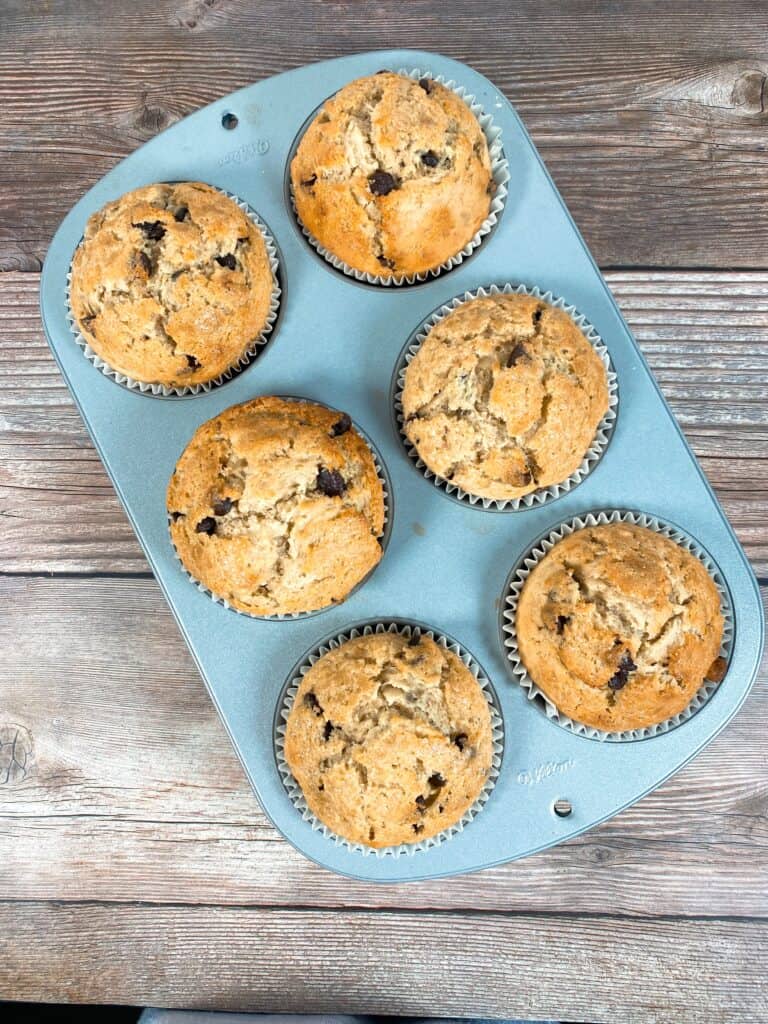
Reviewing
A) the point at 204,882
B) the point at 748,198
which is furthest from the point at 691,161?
the point at 204,882

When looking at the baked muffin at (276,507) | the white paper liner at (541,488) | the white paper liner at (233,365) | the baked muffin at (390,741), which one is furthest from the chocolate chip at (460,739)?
the white paper liner at (233,365)

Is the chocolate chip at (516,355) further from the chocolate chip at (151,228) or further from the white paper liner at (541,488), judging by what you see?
the chocolate chip at (151,228)

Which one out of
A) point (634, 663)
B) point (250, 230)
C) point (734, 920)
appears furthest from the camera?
point (734, 920)

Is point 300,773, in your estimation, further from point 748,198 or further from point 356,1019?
point 748,198

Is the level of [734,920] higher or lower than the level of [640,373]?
lower

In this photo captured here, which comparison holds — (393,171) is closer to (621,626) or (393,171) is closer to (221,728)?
(621,626)

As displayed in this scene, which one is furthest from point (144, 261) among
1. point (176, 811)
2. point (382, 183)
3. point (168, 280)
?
point (176, 811)
